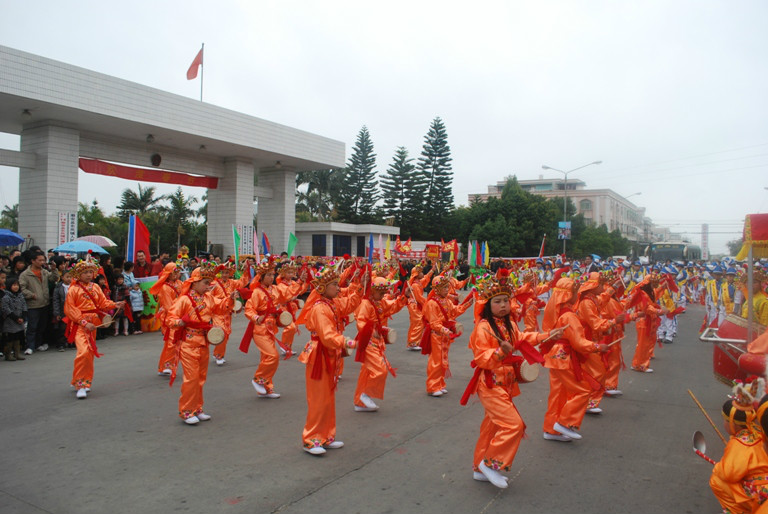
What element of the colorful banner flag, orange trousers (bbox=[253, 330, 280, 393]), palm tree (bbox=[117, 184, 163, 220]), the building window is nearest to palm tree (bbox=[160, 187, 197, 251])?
palm tree (bbox=[117, 184, 163, 220])

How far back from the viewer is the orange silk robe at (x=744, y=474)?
9.09 feet

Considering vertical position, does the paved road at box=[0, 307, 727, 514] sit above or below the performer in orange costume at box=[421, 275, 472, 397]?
below

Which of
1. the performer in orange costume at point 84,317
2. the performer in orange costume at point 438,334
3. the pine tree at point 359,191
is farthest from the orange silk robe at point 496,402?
the pine tree at point 359,191

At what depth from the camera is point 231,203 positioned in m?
25.2

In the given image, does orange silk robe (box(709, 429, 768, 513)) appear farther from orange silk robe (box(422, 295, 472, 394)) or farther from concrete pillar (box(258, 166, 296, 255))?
concrete pillar (box(258, 166, 296, 255))

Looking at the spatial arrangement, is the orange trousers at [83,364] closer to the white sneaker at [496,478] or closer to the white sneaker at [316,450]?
the white sneaker at [316,450]

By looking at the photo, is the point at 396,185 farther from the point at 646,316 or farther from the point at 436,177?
the point at 646,316

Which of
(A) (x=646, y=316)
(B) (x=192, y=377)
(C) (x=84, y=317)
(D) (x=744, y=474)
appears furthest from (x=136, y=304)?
(D) (x=744, y=474)

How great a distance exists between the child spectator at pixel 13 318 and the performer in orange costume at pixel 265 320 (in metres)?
4.46

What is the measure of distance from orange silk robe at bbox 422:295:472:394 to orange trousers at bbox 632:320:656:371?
11.1 ft

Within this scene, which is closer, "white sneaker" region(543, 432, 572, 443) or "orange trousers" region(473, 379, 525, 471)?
"orange trousers" region(473, 379, 525, 471)

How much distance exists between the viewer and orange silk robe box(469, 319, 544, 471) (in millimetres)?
3951

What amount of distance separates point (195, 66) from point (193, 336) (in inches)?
830

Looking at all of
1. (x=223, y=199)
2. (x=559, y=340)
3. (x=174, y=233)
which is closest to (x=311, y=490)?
(x=559, y=340)
